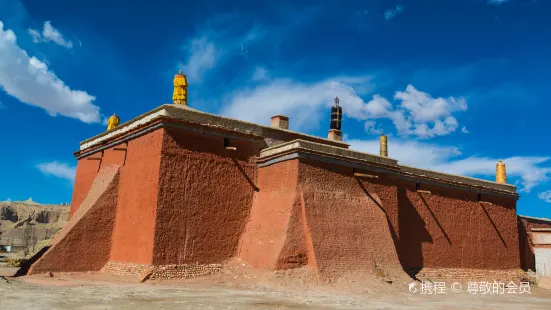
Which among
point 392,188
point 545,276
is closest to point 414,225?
point 392,188

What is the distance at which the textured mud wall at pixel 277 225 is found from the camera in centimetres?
1590

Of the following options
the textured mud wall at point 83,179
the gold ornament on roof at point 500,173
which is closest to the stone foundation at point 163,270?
the textured mud wall at point 83,179

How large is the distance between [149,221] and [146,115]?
11.8 ft

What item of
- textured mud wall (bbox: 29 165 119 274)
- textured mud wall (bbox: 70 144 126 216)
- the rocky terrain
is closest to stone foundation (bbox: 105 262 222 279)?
textured mud wall (bbox: 29 165 119 274)

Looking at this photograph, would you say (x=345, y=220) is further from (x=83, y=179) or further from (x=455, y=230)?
(x=83, y=179)

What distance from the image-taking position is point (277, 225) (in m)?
16.7

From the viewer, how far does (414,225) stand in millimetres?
21266

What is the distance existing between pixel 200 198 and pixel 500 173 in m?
17.5

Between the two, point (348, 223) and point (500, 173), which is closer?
point (348, 223)

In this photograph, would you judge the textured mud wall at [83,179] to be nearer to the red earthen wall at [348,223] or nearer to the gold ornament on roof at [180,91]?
the gold ornament on roof at [180,91]

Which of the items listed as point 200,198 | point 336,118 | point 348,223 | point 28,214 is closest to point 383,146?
point 336,118

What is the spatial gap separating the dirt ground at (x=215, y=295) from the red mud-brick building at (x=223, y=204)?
73 centimetres

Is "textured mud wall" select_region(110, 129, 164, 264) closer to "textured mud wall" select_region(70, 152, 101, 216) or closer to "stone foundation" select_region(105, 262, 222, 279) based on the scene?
"stone foundation" select_region(105, 262, 222, 279)

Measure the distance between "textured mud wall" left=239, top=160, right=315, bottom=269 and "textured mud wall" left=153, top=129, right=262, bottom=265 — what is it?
1.55ft
